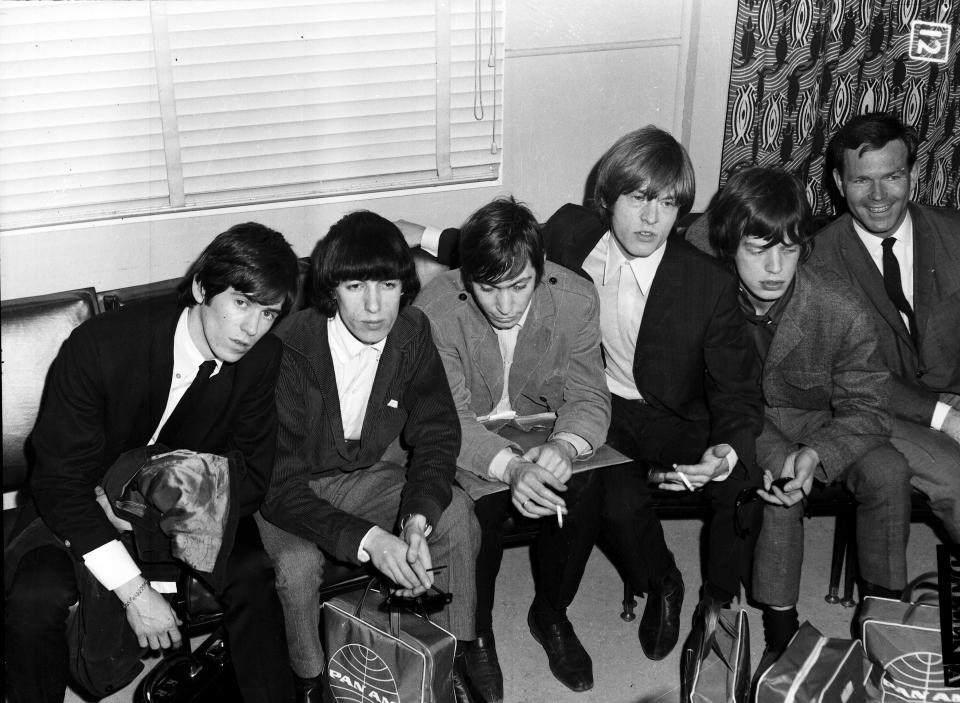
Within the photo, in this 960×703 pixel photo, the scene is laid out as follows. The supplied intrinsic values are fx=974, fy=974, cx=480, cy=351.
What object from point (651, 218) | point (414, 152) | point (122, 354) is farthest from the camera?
point (414, 152)

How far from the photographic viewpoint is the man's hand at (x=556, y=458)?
2689 mm

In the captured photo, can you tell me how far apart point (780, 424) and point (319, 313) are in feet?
4.83

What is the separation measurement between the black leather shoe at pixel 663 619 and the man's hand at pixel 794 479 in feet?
1.23

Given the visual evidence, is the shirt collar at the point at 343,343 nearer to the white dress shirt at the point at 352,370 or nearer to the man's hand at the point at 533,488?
the white dress shirt at the point at 352,370

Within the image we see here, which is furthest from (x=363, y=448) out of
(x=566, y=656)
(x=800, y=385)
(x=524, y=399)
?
A: (x=800, y=385)

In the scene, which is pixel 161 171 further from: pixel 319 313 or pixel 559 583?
pixel 559 583

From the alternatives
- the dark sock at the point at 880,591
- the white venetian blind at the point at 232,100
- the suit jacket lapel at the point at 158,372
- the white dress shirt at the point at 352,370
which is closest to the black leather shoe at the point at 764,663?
the dark sock at the point at 880,591

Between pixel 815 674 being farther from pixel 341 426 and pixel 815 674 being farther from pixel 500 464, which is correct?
pixel 341 426

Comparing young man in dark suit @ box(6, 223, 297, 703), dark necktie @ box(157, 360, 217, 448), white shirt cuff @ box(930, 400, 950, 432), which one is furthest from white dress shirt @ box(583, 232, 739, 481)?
dark necktie @ box(157, 360, 217, 448)


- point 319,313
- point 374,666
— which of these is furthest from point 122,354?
point 374,666

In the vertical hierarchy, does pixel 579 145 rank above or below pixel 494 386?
above

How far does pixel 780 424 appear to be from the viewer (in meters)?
3.05

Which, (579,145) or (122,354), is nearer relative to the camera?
(122,354)

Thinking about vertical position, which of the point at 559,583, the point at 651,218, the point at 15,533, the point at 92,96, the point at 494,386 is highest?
the point at 92,96
